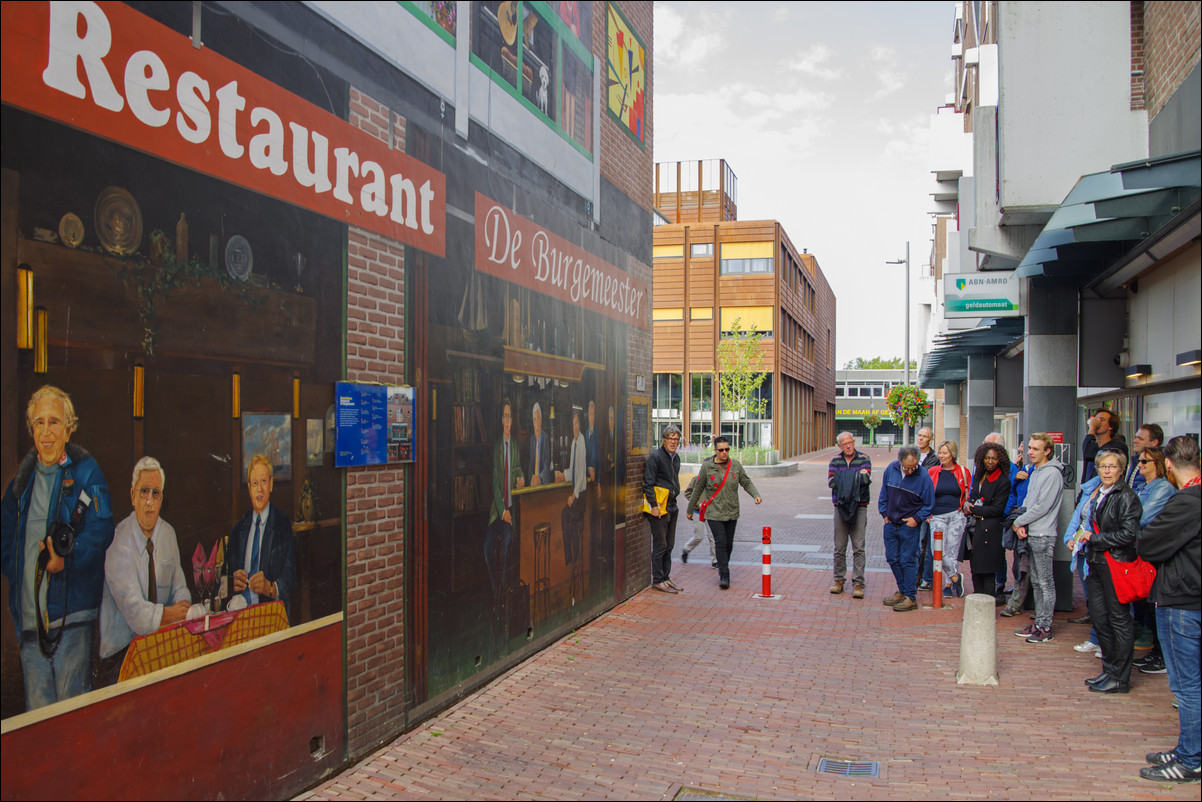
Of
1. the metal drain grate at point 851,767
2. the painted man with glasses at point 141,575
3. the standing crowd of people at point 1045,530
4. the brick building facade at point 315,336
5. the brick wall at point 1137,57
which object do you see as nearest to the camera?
the brick building facade at point 315,336

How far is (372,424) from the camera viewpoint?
537cm

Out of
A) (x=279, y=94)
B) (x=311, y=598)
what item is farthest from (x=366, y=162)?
(x=311, y=598)

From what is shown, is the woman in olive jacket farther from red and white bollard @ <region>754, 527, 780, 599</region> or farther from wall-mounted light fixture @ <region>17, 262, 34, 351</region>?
wall-mounted light fixture @ <region>17, 262, 34, 351</region>

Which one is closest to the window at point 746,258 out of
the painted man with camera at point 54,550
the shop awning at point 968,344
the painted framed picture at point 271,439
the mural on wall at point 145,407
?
the shop awning at point 968,344

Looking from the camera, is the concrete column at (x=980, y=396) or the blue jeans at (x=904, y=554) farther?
the concrete column at (x=980, y=396)

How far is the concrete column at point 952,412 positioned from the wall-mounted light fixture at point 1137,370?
23940 mm

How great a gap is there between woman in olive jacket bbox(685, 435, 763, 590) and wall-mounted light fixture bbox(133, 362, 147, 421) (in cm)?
791

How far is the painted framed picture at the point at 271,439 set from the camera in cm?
438

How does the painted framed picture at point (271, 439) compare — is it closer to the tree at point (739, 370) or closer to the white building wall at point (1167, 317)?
the white building wall at point (1167, 317)

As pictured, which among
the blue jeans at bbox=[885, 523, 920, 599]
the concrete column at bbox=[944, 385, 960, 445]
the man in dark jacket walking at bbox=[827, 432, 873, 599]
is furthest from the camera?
the concrete column at bbox=[944, 385, 960, 445]

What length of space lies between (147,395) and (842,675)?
587 centimetres

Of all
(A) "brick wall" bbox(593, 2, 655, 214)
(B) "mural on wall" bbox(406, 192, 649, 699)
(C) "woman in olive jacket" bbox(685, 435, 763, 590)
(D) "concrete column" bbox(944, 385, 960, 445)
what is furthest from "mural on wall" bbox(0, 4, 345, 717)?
(D) "concrete column" bbox(944, 385, 960, 445)

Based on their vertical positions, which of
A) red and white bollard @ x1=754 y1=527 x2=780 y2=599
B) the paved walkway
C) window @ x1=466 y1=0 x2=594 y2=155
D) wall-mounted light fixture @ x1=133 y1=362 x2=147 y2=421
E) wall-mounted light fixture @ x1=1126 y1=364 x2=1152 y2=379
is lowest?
the paved walkway

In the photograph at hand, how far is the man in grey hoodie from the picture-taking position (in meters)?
8.20
